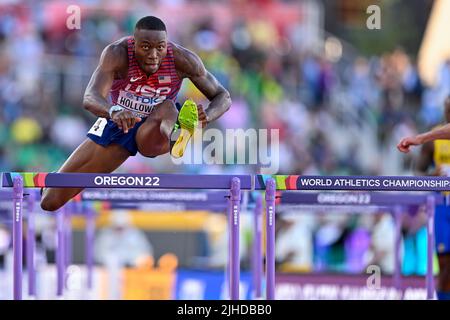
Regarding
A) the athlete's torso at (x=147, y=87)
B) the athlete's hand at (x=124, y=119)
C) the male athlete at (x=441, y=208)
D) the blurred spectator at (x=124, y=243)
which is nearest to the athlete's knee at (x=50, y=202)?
the athlete's torso at (x=147, y=87)

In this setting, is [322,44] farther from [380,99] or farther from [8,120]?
[8,120]

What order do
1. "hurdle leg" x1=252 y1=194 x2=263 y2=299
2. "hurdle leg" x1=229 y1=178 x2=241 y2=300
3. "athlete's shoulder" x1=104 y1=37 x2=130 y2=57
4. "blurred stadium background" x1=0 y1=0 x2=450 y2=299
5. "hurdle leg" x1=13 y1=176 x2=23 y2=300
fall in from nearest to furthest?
"hurdle leg" x1=13 y1=176 x2=23 y2=300 < "hurdle leg" x1=229 y1=178 x2=241 y2=300 < "athlete's shoulder" x1=104 y1=37 x2=130 y2=57 < "hurdle leg" x1=252 y1=194 x2=263 y2=299 < "blurred stadium background" x1=0 y1=0 x2=450 y2=299

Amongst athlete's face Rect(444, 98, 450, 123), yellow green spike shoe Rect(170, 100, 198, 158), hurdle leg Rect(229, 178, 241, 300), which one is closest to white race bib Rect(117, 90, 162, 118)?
yellow green spike shoe Rect(170, 100, 198, 158)

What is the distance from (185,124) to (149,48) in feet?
2.18

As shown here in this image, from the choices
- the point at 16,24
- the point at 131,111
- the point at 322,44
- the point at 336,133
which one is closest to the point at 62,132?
the point at 16,24

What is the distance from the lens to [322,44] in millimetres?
21703

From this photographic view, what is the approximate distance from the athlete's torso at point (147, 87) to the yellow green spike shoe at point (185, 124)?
1.84 feet

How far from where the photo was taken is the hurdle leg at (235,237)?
7.81 m

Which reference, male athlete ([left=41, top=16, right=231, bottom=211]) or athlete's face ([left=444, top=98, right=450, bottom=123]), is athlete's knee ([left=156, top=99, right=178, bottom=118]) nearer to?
male athlete ([left=41, top=16, right=231, bottom=211])

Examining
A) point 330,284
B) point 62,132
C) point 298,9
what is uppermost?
point 298,9

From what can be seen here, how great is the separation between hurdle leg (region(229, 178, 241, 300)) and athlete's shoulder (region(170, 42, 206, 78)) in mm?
1171

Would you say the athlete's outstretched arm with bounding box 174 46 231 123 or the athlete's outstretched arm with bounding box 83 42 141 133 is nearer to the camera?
the athlete's outstretched arm with bounding box 83 42 141 133

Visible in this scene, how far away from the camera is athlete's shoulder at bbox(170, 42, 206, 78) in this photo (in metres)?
8.55

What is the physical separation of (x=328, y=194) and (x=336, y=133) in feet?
29.2
